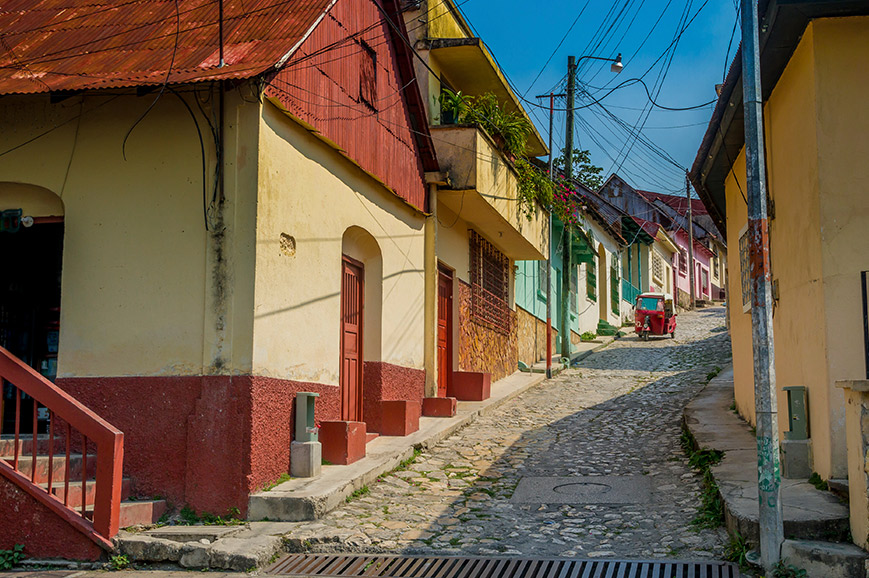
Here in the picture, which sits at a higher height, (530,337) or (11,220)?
(11,220)

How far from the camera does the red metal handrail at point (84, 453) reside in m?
6.86

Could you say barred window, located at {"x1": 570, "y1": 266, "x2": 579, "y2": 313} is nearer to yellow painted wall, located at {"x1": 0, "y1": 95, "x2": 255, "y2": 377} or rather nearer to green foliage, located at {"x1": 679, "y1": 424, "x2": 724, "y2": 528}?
green foliage, located at {"x1": 679, "y1": 424, "x2": 724, "y2": 528}

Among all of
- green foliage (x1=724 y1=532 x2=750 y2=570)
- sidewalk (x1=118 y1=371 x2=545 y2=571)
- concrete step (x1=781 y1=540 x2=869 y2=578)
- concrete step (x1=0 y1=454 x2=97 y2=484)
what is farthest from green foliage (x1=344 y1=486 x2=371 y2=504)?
concrete step (x1=781 y1=540 x2=869 y2=578)

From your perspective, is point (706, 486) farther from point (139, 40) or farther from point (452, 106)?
point (452, 106)

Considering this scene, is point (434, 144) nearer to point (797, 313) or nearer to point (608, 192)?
point (797, 313)

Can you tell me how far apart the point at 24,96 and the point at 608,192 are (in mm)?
37189

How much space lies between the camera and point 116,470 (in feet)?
22.6

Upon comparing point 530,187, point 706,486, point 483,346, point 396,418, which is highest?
point 530,187

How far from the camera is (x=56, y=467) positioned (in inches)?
301

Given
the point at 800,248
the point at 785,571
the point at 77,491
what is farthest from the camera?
the point at 800,248

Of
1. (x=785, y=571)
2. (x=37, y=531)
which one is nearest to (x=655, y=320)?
(x=785, y=571)

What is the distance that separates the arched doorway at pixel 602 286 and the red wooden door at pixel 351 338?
19.7 metres

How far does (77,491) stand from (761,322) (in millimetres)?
5804

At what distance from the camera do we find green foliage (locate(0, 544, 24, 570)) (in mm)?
6821
